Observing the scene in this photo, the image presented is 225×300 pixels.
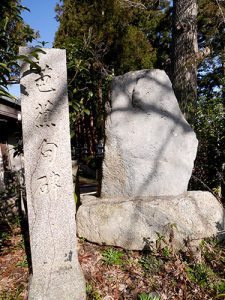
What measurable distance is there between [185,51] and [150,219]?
443cm

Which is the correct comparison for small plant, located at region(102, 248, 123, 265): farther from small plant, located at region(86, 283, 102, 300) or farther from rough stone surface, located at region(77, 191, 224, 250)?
small plant, located at region(86, 283, 102, 300)

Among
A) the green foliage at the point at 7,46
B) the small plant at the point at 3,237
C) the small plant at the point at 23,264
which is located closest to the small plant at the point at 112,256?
the small plant at the point at 23,264

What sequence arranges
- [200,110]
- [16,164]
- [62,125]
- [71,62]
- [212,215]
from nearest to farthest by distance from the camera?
[62,125] → [212,215] → [71,62] → [200,110] → [16,164]

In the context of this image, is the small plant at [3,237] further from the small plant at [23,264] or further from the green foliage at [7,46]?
the green foliage at [7,46]

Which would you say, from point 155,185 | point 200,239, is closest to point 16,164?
point 155,185

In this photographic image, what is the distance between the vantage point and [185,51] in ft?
19.7

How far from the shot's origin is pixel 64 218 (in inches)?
109

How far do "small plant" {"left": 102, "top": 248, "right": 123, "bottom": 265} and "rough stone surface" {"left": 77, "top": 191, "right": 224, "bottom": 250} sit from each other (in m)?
0.10

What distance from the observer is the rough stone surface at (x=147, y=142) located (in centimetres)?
360

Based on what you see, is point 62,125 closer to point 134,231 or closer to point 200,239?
point 134,231

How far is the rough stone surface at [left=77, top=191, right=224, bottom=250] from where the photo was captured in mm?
3277

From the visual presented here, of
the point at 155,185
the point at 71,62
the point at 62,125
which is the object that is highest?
the point at 71,62

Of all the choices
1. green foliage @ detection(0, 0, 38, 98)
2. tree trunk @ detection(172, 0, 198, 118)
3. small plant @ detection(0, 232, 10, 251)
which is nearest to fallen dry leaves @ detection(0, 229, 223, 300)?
small plant @ detection(0, 232, 10, 251)

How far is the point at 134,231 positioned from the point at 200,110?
Result: 3.38 m
